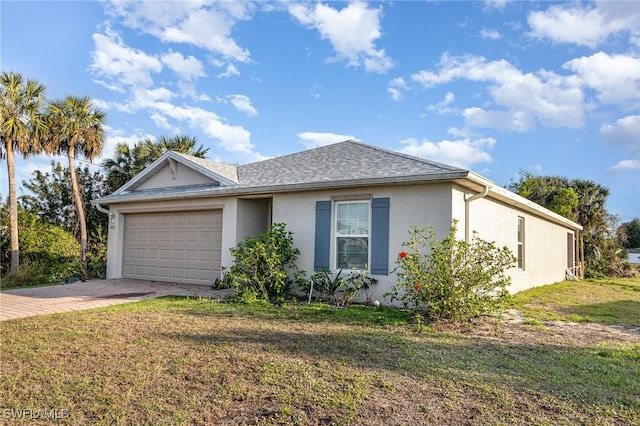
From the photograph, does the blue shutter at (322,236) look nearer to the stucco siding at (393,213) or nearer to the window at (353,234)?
the window at (353,234)

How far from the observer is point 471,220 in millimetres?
9016

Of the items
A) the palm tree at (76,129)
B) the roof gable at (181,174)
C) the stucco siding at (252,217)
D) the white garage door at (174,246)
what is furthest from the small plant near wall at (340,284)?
the palm tree at (76,129)

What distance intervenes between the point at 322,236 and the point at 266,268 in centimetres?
149

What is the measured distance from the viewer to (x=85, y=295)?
32.4 feet

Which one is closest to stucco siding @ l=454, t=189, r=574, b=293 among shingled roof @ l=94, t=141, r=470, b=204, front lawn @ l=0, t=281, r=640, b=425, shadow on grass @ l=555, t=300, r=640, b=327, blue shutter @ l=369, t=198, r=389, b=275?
shingled roof @ l=94, t=141, r=470, b=204

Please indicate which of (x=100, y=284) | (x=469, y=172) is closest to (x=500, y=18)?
(x=469, y=172)

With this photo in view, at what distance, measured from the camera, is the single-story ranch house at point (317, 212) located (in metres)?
8.56

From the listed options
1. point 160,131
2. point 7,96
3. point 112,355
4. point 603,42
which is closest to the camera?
point 112,355

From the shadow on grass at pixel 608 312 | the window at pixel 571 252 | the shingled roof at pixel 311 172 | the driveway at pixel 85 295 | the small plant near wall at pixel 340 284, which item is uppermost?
the shingled roof at pixel 311 172

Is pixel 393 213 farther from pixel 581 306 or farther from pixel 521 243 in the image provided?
pixel 521 243

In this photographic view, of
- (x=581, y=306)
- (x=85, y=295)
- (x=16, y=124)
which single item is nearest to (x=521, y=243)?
(x=581, y=306)

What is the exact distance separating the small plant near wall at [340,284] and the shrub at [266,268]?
21.3 inches

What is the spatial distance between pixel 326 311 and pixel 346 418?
4597 mm

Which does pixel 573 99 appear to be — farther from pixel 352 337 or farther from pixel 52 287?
pixel 52 287
